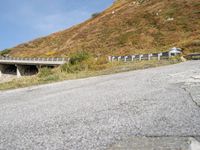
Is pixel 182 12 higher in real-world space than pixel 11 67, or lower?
higher

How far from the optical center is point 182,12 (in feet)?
192

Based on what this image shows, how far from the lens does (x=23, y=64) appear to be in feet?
192

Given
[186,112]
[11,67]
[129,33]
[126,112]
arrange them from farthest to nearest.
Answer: [11,67], [129,33], [126,112], [186,112]

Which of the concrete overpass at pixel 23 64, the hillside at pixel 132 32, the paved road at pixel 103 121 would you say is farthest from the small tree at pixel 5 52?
the paved road at pixel 103 121

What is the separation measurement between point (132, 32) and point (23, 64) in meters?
20.3

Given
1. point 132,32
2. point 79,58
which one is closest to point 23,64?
point 132,32

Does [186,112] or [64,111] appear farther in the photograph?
[64,111]

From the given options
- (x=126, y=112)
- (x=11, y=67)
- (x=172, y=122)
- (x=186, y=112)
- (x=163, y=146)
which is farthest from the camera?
(x=11, y=67)

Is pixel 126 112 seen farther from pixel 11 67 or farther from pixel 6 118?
pixel 11 67

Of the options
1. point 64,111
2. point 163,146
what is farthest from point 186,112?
point 64,111

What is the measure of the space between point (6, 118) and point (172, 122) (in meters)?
4.16

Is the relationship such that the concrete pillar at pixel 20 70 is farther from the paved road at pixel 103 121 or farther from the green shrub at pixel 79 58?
the paved road at pixel 103 121

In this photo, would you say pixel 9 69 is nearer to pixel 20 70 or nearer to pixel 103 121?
pixel 20 70

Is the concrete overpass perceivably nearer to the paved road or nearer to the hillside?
the hillside
